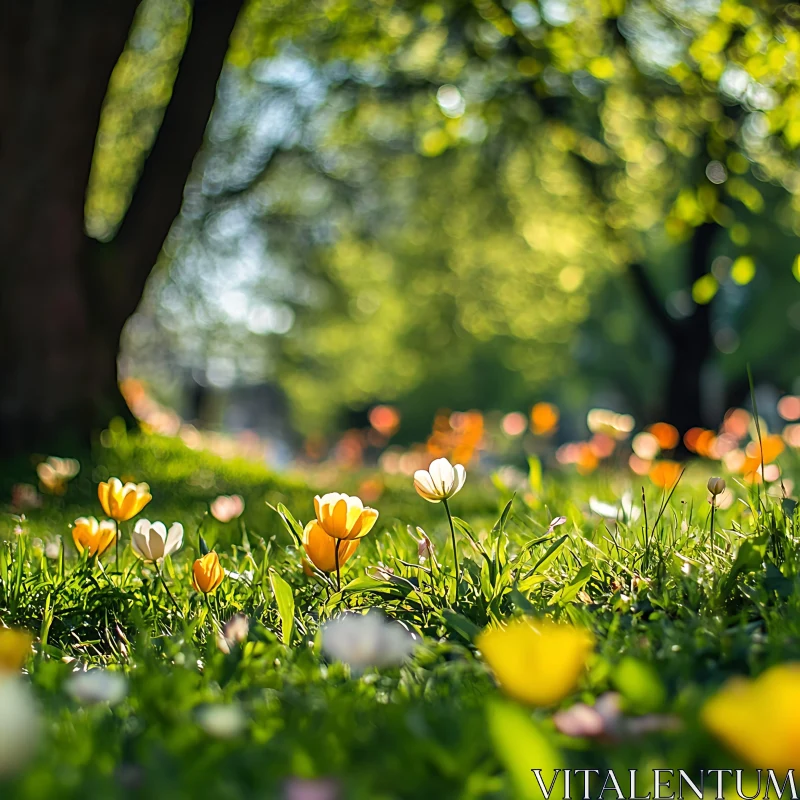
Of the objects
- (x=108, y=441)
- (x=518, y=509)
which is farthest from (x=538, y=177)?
(x=518, y=509)

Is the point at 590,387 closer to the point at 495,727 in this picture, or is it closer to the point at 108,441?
the point at 108,441

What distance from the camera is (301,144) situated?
41.1 ft

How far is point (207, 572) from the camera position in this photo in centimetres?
201

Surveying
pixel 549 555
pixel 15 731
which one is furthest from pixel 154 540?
pixel 15 731

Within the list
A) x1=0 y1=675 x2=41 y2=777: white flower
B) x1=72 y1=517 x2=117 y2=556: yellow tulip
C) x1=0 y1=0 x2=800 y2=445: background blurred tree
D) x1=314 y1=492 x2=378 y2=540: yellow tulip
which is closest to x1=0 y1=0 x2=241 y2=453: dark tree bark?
x1=0 y1=0 x2=800 y2=445: background blurred tree

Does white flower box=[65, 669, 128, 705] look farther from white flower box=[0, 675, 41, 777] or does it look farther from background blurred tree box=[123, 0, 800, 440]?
background blurred tree box=[123, 0, 800, 440]

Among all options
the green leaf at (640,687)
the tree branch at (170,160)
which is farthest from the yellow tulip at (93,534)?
the tree branch at (170,160)

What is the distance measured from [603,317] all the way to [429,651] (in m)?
23.2

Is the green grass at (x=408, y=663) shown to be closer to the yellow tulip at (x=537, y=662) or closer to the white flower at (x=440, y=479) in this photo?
the yellow tulip at (x=537, y=662)

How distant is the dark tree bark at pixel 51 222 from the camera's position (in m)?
5.78

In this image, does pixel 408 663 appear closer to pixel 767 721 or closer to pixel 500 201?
pixel 767 721

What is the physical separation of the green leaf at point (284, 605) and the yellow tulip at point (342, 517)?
15cm

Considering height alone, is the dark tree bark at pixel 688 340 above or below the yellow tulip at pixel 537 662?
below

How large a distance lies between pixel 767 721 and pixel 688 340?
1425 centimetres
